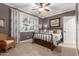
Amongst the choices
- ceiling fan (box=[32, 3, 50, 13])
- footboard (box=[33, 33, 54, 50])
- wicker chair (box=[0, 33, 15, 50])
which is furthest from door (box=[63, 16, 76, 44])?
wicker chair (box=[0, 33, 15, 50])

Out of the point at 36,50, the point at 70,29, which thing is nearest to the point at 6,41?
the point at 36,50

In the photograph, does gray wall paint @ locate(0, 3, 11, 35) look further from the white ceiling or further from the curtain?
the white ceiling

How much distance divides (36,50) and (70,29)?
26.4 inches

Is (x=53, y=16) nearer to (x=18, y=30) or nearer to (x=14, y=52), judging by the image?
(x=18, y=30)

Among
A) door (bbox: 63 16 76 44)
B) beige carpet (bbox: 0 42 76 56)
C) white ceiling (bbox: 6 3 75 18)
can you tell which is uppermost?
white ceiling (bbox: 6 3 75 18)

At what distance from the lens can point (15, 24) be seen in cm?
188

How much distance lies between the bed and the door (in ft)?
0.40

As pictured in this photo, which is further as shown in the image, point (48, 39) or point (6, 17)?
point (48, 39)

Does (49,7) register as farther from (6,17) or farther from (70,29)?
(6,17)

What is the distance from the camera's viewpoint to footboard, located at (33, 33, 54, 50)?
192cm

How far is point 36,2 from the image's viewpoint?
6.29ft

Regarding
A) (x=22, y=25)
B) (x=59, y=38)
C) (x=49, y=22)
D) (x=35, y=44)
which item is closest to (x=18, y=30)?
(x=22, y=25)

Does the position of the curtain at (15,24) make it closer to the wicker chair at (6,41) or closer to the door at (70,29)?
the wicker chair at (6,41)

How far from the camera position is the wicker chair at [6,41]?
1.86 metres
